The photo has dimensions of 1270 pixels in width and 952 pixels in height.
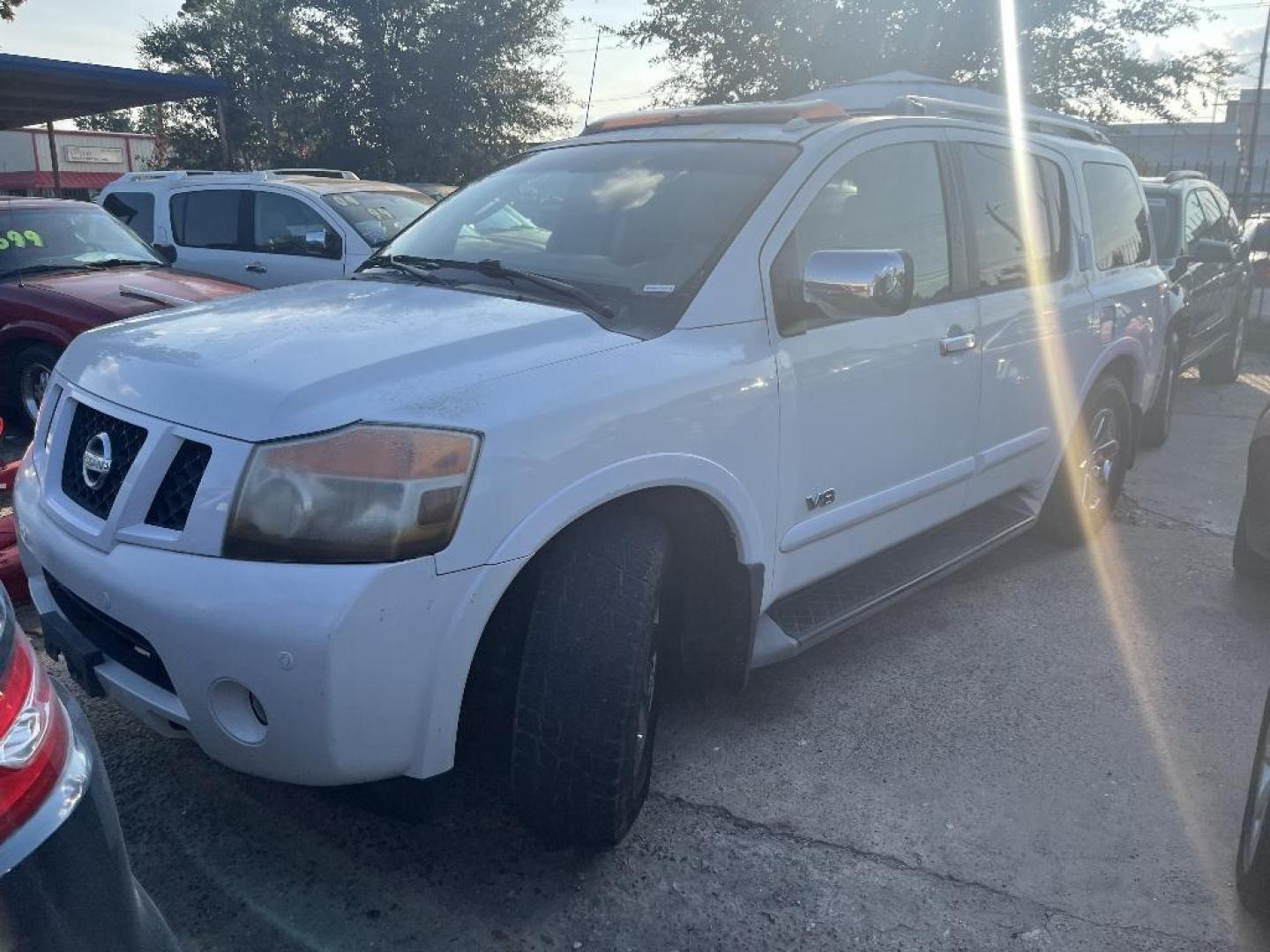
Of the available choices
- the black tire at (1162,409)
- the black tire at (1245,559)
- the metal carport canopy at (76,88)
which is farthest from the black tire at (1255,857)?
the metal carport canopy at (76,88)

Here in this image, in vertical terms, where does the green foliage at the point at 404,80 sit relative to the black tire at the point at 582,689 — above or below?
above

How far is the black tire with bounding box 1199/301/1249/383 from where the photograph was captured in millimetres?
9711

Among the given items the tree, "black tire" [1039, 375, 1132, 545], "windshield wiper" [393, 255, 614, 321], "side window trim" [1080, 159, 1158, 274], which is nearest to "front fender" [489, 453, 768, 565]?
"windshield wiper" [393, 255, 614, 321]

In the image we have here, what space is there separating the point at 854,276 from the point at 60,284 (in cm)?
560

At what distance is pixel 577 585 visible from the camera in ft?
8.45

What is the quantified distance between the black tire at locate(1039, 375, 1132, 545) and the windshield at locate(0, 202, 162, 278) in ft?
19.7

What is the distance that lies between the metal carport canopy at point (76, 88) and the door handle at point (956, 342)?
9.21 m

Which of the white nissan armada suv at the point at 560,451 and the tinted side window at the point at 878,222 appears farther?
the tinted side window at the point at 878,222

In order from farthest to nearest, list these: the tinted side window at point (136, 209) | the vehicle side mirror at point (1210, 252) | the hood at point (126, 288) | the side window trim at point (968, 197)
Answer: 1. the tinted side window at point (136, 209)
2. the vehicle side mirror at point (1210, 252)
3. the hood at point (126, 288)
4. the side window trim at point (968, 197)

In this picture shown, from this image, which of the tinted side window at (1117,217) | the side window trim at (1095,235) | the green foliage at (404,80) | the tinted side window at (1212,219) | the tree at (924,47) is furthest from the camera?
the green foliage at (404,80)

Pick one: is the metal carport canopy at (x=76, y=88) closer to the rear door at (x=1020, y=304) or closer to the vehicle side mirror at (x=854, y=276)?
the rear door at (x=1020, y=304)

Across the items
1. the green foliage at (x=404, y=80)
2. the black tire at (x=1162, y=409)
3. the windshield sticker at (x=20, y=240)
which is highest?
the green foliage at (x=404, y=80)

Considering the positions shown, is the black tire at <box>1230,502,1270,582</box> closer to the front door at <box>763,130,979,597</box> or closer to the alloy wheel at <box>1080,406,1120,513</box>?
the alloy wheel at <box>1080,406,1120,513</box>

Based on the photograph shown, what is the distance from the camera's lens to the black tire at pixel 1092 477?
4910mm
